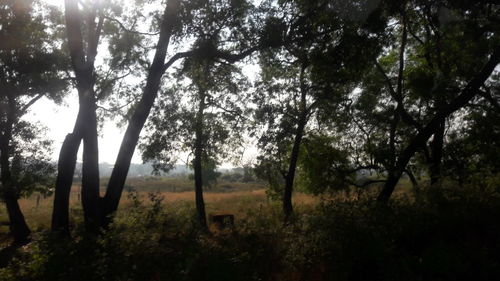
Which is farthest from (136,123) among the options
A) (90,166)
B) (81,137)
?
(81,137)

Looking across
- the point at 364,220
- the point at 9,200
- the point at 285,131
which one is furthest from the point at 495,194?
the point at 9,200

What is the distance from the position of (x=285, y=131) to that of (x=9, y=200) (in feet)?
43.9

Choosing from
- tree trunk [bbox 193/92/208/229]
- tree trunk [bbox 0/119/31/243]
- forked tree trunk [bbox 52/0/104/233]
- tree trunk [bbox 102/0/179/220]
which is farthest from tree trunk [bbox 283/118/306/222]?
tree trunk [bbox 0/119/31/243]

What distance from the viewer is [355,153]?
20.4m

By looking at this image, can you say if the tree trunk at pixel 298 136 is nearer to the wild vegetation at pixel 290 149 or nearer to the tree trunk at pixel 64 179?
the wild vegetation at pixel 290 149

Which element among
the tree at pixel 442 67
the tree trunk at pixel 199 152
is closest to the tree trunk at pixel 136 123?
the tree at pixel 442 67

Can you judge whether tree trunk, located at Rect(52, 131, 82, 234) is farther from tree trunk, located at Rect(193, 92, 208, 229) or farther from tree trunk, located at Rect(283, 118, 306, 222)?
tree trunk, located at Rect(283, 118, 306, 222)

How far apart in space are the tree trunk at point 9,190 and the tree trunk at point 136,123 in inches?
353

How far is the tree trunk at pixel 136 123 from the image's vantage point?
10.2 metres

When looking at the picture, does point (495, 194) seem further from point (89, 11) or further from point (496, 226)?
point (89, 11)

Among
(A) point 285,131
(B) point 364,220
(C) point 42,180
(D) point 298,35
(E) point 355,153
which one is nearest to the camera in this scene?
(B) point 364,220

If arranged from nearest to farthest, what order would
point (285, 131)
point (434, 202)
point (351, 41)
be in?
1. point (434, 202)
2. point (351, 41)
3. point (285, 131)

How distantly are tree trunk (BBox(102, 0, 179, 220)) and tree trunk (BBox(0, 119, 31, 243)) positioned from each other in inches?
353

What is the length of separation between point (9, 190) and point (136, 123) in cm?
990
